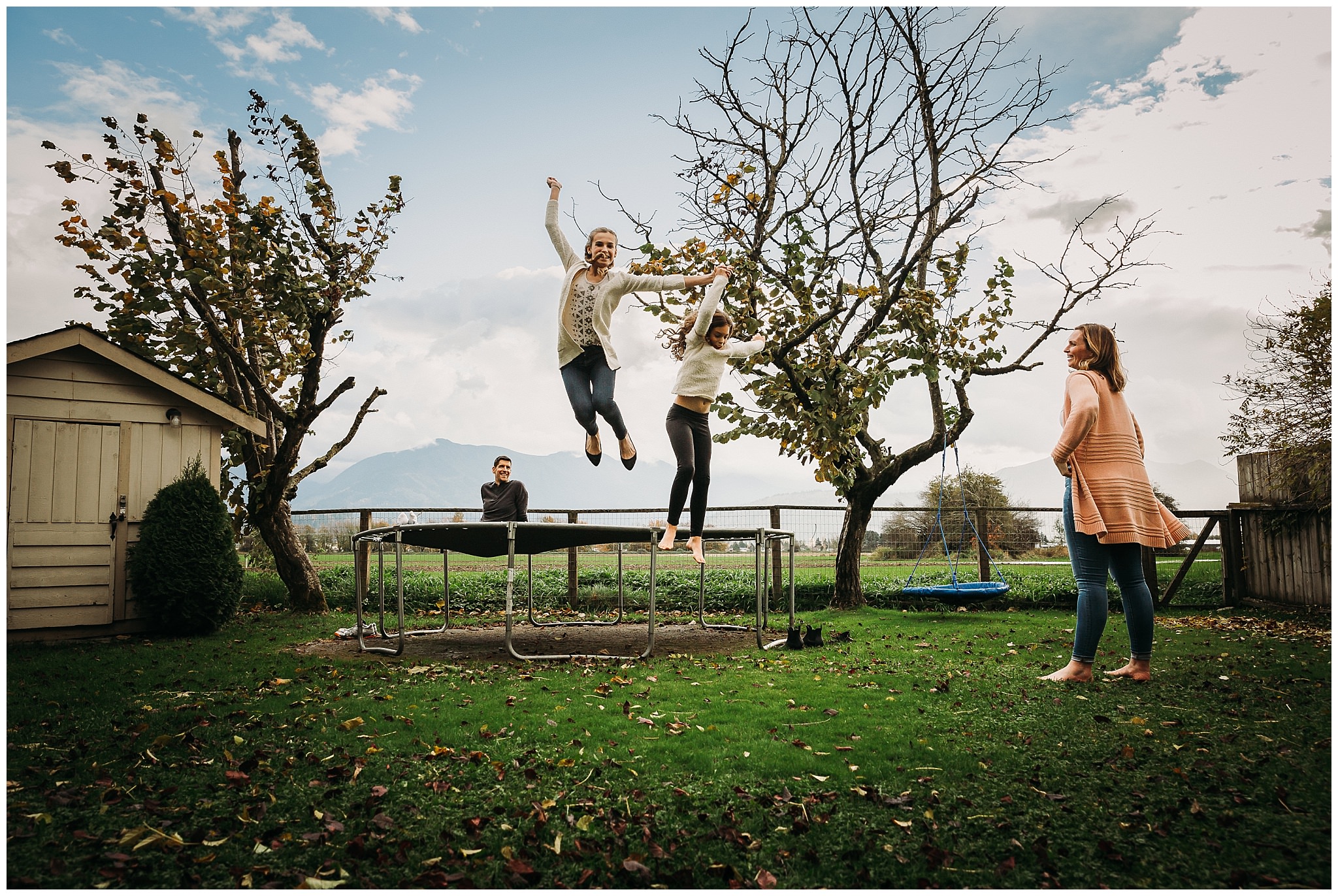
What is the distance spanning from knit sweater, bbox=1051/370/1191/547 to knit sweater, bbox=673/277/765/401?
74.5 inches

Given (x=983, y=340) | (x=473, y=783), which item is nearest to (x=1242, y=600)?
(x=983, y=340)

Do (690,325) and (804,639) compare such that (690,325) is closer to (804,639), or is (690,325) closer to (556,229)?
(556,229)

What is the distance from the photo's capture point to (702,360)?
4176 millimetres

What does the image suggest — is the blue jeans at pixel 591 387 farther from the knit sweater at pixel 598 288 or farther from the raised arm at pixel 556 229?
the raised arm at pixel 556 229

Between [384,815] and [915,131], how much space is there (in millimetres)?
6695

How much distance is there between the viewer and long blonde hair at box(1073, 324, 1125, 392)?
4.43 m

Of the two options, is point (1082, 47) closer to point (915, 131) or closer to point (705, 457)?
point (915, 131)

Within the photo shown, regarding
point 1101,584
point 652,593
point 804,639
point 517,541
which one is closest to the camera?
point 1101,584

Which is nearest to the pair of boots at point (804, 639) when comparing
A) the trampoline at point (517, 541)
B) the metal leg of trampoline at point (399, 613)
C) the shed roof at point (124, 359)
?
the trampoline at point (517, 541)

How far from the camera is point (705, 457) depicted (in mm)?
4203

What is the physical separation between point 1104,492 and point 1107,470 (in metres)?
0.13

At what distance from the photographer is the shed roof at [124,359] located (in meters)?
7.05

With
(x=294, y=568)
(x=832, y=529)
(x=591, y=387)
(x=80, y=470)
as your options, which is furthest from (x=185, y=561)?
(x=832, y=529)

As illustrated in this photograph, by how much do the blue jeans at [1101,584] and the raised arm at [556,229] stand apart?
3012 mm
